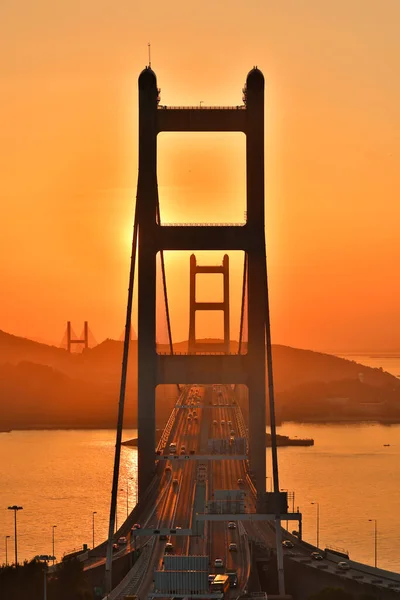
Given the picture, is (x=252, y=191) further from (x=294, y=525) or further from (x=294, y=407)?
(x=294, y=407)

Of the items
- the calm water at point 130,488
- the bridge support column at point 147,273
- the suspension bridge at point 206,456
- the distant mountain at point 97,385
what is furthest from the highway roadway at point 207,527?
the distant mountain at point 97,385

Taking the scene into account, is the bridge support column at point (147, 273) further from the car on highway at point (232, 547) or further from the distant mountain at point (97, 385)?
the distant mountain at point (97, 385)

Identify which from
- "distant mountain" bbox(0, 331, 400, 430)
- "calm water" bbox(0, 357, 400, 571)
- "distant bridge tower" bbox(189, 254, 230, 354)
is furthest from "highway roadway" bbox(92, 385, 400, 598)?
"distant mountain" bbox(0, 331, 400, 430)

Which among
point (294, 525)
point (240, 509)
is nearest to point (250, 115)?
point (240, 509)

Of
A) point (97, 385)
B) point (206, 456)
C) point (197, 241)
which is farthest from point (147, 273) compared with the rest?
point (97, 385)

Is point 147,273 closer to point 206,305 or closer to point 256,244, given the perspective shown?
point 256,244

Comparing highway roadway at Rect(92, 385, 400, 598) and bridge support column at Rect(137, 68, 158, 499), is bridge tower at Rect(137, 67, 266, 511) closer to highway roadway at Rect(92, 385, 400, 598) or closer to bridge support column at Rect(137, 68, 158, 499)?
bridge support column at Rect(137, 68, 158, 499)

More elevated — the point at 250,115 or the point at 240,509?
the point at 250,115
